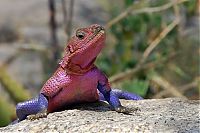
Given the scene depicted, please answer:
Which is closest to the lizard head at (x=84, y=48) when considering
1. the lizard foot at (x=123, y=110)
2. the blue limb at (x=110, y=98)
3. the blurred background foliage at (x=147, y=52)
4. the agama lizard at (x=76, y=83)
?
the agama lizard at (x=76, y=83)

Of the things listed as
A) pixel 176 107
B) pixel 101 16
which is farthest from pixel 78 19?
pixel 176 107

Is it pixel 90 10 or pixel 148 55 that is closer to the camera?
pixel 148 55

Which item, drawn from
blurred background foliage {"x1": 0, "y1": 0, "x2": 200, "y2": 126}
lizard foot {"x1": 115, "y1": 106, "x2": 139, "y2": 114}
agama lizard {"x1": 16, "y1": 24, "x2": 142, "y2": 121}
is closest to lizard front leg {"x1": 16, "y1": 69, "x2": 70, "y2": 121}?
agama lizard {"x1": 16, "y1": 24, "x2": 142, "y2": 121}

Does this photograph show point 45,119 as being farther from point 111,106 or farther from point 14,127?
point 111,106

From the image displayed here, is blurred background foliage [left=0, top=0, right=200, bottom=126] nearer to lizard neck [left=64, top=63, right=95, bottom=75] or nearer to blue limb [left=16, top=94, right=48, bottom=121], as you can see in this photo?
blue limb [left=16, top=94, right=48, bottom=121]

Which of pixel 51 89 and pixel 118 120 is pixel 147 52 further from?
pixel 118 120

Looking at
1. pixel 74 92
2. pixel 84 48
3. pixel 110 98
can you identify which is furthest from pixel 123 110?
pixel 84 48
